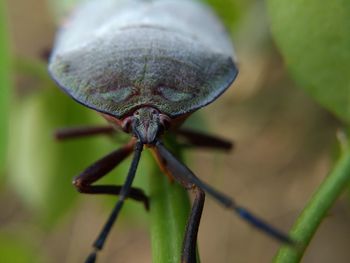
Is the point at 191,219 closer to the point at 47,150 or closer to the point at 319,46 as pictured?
the point at 319,46

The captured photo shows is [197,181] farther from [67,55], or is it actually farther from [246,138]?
[246,138]

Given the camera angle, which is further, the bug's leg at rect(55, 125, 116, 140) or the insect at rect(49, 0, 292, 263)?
the bug's leg at rect(55, 125, 116, 140)

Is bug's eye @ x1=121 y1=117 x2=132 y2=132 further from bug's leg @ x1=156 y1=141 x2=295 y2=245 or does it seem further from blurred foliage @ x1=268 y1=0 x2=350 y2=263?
blurred foliage @ x1=268 y1=0 x2=350 y2=263

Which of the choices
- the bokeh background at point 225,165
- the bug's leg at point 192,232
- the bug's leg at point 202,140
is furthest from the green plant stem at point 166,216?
the bokeh background at point 225,165

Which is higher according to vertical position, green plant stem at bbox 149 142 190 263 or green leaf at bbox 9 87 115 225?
green plant stem at bbox 149 142 190 263

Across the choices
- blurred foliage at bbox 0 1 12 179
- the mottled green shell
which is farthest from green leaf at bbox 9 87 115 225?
blurred foliage at bbox 0 1 12 179

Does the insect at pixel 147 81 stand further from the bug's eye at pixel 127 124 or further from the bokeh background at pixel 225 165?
the bokeh background at pixel 225 165
